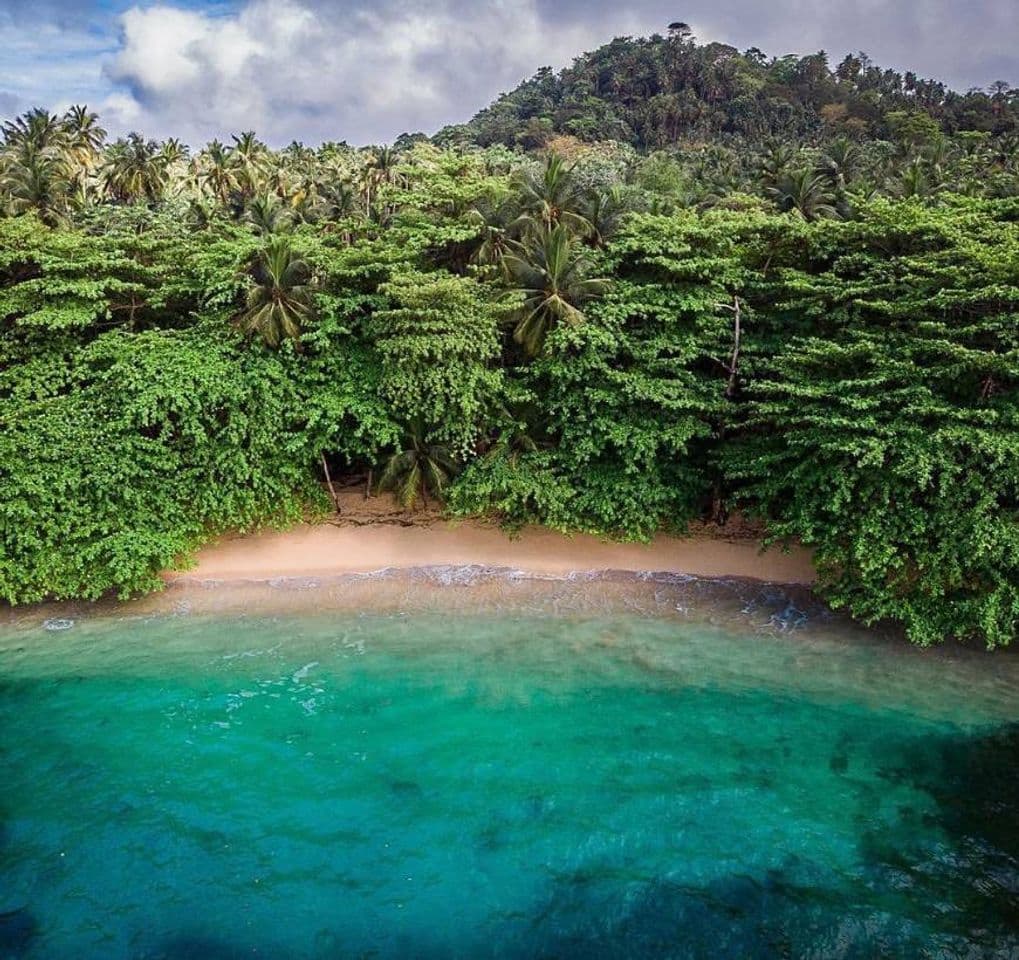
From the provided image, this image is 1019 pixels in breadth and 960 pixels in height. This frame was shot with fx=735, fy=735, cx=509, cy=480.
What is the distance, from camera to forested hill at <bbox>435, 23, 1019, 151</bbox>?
78875mm

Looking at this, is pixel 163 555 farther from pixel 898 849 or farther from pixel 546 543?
pixel 898 849

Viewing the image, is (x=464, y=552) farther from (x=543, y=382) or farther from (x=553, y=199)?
(x=553, y=199)

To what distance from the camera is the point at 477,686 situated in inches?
537

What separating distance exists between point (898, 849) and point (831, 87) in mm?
104672

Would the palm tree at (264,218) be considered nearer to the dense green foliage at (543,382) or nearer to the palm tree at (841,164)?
the dense green foliage at (543,382)

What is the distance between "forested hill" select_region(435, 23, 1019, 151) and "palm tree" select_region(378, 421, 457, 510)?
2774 inches

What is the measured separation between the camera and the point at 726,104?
88.9 meters

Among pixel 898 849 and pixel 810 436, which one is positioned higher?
pixel 810 436

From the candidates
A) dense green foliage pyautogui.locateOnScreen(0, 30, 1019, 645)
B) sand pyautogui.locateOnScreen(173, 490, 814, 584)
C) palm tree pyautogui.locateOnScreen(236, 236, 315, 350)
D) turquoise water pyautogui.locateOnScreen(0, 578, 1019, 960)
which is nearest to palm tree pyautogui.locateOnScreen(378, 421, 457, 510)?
dense green foliage pyautogui.locateOnScreen(0, 30, 1019, 645)

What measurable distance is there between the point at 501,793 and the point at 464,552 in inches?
331

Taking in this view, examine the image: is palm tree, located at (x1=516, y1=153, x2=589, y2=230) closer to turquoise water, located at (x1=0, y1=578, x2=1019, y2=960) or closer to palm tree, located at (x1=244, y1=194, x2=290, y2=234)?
palm tree, located at (x1=244, y1=194, x2=290, y2=234)

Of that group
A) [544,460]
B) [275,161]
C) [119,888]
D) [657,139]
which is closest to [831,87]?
[657,139]

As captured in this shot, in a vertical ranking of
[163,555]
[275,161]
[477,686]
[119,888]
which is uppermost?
[275,161]

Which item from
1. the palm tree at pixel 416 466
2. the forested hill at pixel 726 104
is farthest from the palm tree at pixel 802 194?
the forested hill at pixel 726 104
